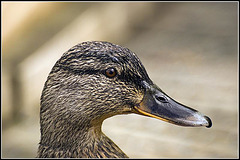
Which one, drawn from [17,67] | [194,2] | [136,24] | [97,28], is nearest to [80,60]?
[17,67]

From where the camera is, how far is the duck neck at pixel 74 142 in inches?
59.2

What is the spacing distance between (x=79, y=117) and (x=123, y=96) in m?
0.16

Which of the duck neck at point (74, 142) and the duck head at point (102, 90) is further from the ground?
the duck head at point (102, 90)

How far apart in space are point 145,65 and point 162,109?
2.52m

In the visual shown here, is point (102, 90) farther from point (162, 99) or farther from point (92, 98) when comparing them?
point (162, 99)

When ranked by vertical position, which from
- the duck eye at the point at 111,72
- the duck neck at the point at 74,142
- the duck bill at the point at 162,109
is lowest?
the duck neck at the point at 74,142

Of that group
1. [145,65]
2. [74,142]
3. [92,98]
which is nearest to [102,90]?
[92,98]

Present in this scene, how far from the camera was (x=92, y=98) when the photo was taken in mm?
1488

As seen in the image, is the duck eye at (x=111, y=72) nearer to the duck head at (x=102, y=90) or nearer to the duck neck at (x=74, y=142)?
the duck head at (x=102, y=90)

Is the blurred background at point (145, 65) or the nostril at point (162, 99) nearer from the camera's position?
the nostril at point (162, 99)

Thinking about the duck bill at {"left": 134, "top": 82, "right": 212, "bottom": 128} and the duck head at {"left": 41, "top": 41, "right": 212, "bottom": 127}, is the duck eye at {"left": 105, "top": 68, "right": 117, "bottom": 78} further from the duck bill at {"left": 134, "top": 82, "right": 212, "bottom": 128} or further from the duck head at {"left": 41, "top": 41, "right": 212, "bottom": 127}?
the duck bill at {"left": 134, "top": 82, "right": 212, "bottom": 128}

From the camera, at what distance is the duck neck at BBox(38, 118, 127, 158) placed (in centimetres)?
150

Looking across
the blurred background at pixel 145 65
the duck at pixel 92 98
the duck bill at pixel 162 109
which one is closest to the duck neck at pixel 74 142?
the duck at pixel 92 98

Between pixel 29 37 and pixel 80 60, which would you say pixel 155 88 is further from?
pixel 29 37
